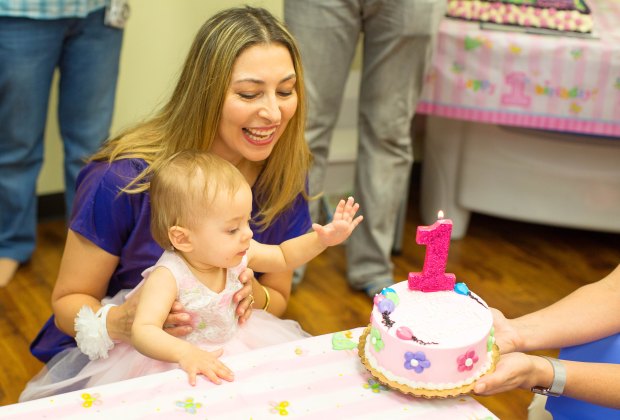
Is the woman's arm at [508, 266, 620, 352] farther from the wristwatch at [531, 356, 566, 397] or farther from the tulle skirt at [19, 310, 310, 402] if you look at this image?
the tulle skirt at [19, 310, 310, 402]

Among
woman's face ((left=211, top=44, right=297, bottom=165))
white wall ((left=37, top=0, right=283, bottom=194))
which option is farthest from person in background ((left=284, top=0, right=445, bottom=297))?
woman's face ((left=211, top=44, right=297, bottom=165))

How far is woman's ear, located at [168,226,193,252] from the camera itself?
4.24ft

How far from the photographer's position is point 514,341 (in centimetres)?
142

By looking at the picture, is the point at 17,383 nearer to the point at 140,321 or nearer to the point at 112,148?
the point at 112,148

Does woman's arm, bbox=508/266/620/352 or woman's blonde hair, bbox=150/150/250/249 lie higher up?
woman's blonde hair, bbox=150/150/250/249

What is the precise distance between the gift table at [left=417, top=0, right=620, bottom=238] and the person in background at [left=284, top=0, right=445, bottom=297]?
241 millimetres

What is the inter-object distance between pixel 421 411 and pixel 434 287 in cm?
20

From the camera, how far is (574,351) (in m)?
1.47

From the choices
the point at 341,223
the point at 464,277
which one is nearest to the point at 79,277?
the point at 341,223

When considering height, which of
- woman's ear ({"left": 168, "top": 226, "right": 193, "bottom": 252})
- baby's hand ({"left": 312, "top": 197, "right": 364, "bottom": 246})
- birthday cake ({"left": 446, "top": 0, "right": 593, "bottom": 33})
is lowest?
woman's ear ({"left": 168, "top": 226, "right": 193, "bottom": 252})

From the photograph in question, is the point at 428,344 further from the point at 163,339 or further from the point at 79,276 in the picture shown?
the point at 79,276

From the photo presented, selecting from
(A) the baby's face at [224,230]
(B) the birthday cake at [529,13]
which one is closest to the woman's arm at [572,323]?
(A) the baby's face at [224,230]

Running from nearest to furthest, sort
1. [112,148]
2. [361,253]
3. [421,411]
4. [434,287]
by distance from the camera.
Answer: [421,411] < [434,287] < [112,148] < [361,253]

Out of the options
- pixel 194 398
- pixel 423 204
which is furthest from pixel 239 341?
pixel 423 204
